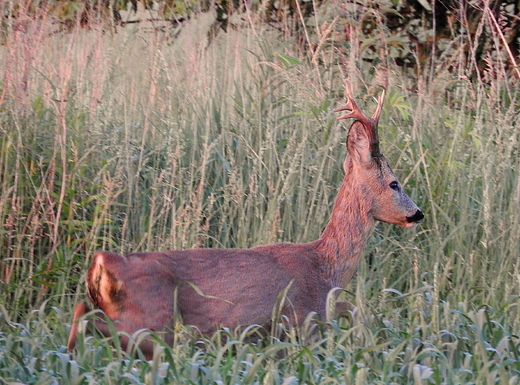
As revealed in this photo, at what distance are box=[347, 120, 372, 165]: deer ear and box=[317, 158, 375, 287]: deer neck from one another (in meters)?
0.08

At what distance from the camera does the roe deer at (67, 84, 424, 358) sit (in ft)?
11.1

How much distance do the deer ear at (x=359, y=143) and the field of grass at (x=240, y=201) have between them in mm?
422

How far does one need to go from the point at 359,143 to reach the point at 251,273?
1035mm

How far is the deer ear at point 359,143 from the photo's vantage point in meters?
4.37

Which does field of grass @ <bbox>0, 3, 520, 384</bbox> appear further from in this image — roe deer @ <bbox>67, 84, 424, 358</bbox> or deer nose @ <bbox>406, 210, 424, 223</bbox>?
deer nose @ <bbox>406, 210, 424, 223</bbox>

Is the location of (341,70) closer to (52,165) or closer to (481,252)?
(481,252)

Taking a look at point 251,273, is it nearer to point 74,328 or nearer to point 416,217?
point 74,328

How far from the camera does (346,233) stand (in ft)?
14.0

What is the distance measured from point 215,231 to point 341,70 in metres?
1.45

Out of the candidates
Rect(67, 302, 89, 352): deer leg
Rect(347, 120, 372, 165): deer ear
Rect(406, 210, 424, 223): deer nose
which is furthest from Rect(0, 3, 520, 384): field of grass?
Rect(347, 120, 372, 165): deer ear

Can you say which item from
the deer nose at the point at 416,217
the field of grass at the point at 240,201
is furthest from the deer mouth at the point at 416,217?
the field of grass at the point at 240,201

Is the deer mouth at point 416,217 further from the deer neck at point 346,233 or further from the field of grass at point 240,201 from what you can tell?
the field of grass at point 240,201

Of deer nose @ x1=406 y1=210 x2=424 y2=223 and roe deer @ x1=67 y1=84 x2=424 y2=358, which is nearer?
roe deer @ x1=67 y1=84 x2=424 y2=358

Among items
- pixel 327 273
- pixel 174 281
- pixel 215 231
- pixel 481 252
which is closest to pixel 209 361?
pixel 174 281
